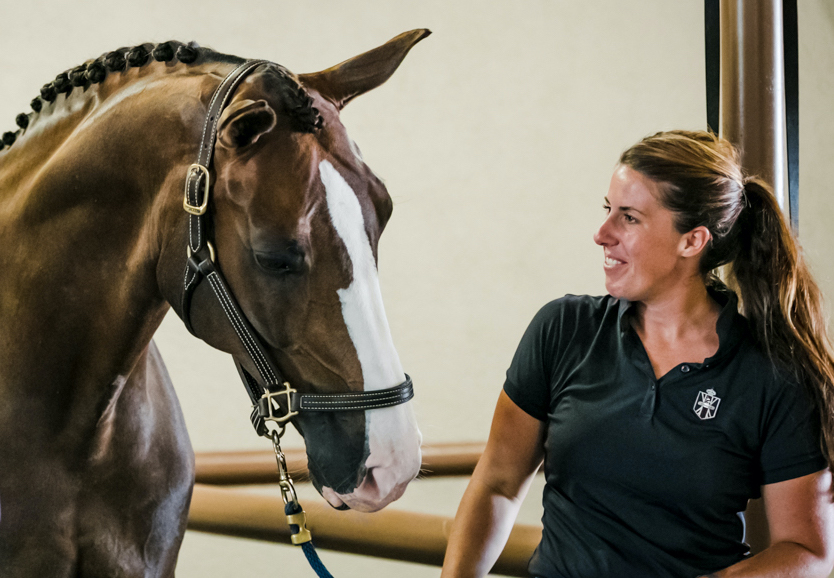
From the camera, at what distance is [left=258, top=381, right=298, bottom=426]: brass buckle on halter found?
696 mm

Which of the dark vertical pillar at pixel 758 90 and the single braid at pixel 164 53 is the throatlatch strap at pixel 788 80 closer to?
the dark vertical pillar at pixel 758 90

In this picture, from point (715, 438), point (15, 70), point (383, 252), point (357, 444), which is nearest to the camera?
point (357, 444)

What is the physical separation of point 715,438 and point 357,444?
1.52 ft

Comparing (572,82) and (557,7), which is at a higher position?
(557,7)

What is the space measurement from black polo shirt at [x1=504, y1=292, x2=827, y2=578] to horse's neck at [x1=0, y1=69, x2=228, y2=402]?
0.57 meters

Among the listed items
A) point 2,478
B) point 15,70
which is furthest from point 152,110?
point 15,70

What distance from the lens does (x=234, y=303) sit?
2.25 ft

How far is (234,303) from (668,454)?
0.56m

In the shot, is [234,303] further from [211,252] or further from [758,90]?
[758,90]

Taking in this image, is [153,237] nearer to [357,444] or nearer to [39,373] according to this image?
[39,373]

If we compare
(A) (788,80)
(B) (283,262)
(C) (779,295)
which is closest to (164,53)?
(B) (283,262)

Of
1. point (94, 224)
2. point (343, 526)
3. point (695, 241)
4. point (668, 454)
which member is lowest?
point (343, 526)

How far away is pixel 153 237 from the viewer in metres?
0.71

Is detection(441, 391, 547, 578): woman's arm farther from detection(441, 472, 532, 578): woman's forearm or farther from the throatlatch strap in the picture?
the throatlatch strap
